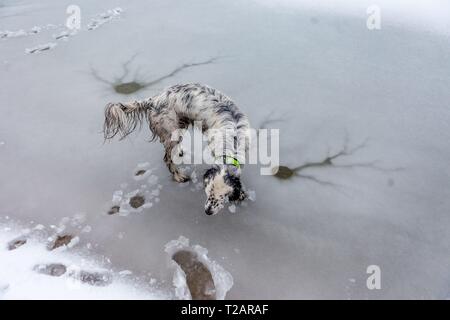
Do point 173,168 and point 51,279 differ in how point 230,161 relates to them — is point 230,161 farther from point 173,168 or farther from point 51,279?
point 51,279

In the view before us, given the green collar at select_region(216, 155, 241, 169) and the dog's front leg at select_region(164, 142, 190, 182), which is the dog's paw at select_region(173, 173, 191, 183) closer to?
the dog's front leg at select_region(164, 142, 190, 182)

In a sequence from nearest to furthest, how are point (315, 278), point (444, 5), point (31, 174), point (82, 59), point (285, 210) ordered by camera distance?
point (315, 278) < point (285, 210) < point (31, 174) < point (82, 59) < point (444, 5)

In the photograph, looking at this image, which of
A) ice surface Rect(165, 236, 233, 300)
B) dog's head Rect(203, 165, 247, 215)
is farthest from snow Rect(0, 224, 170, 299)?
dog's head Rect(203, 165, 247, 215)

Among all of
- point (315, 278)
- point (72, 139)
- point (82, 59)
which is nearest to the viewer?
point (315, 278)

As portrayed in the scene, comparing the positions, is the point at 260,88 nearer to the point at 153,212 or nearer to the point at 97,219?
the point at 153,212

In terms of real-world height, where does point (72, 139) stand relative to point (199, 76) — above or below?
below

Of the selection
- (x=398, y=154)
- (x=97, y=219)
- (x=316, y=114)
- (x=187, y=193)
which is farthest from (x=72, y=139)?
(x=398, y=154)
